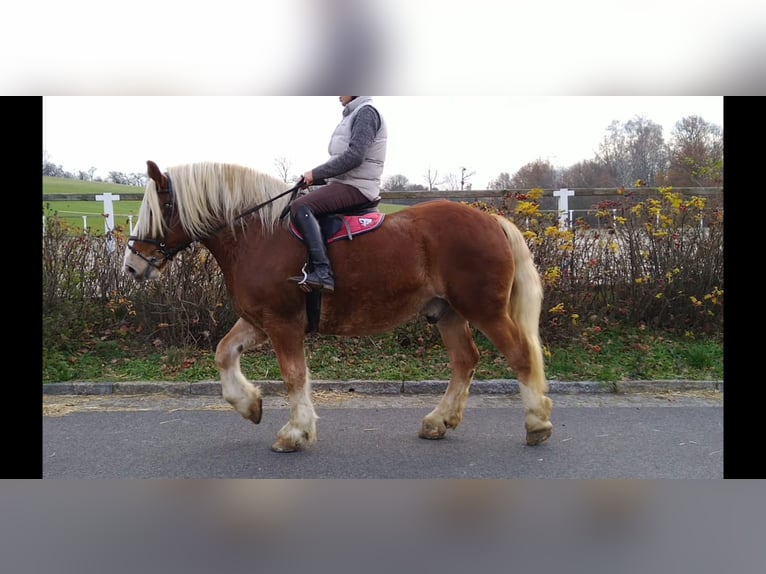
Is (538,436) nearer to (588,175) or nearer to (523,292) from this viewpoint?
(523,292)

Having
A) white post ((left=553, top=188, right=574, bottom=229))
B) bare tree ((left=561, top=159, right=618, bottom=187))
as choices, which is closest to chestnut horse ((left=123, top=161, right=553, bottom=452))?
white post ((left=553, top=188, right=574, bottom=229))

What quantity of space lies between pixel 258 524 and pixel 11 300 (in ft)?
7.21

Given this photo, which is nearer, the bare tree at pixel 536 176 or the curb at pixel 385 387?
the curb at pixel 385 387

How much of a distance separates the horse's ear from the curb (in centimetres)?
247

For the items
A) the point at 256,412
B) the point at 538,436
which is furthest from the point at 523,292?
the point at 256,412

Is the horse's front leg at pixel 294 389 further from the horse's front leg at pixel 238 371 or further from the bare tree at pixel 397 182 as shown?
the bare tree at pixel 397 182

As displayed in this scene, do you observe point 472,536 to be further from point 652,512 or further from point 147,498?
point 147,498

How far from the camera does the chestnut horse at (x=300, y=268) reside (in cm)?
417

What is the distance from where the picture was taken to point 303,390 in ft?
13.9

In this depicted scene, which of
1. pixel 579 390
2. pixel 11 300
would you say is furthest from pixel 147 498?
pixel 579 390

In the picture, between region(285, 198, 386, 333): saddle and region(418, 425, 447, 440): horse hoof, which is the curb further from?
region(285, 198, 386, 333): saddle

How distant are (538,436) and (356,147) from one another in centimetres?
251

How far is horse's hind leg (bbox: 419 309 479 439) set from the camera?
456 centimetres

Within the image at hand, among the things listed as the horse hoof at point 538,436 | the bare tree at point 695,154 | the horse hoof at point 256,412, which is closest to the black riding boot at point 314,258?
the horse hoof at point 256,412
